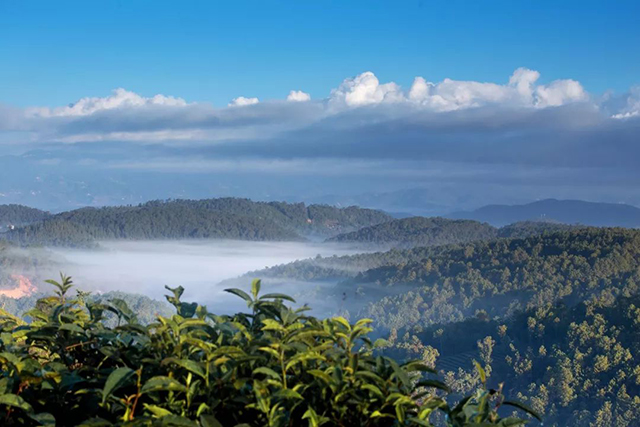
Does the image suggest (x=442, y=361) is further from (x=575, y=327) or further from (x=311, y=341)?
(x=311, y=341)

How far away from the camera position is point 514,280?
9700 centimetres

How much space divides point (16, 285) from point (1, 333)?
481ft

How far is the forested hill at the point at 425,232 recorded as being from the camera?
175250 mm

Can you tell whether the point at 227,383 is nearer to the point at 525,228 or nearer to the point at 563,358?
the point at 563,358

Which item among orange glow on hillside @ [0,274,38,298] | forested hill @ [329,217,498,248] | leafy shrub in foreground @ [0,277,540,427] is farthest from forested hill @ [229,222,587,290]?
leafy shrub in foreground @ [0,277,540,427]

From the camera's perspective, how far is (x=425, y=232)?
181 m

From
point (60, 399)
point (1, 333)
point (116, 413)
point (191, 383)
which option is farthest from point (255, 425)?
point (1, 333)

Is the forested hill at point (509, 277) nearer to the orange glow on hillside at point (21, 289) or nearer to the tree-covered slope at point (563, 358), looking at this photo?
the tree-covered slope at point (563, 358)

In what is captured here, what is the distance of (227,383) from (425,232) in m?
182

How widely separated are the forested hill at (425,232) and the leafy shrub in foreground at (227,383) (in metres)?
172

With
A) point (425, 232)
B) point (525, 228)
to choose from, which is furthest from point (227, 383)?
point (425, 232)

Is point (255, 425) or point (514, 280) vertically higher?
point (255, 425)

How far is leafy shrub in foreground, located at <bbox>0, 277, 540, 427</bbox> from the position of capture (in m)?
1.69

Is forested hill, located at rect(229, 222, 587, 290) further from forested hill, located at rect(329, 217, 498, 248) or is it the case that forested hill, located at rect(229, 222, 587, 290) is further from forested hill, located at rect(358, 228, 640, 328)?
forested hill, located at rect(358, 228, 640, 328)
